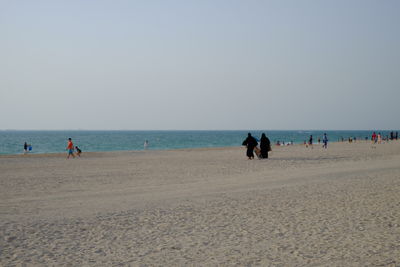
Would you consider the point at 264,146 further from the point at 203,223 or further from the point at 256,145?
the point at 203,223

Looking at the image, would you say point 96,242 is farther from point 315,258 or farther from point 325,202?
point 325,202

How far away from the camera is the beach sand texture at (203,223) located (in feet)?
19.6


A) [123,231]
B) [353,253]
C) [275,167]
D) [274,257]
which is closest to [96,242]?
[123,231]

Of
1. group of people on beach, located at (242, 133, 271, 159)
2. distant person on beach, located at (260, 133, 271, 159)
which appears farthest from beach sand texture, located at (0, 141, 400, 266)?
distant person on beach, located at (260, 133, 271, 159)

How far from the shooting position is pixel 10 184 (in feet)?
47.0

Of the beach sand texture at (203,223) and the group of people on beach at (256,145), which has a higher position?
the group of people on beach at (256,145)

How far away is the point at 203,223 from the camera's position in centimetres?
812

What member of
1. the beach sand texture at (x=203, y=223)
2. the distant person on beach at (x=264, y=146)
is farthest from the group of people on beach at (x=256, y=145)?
the beach sand texture at (x=203, y=223)

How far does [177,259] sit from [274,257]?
1.43m

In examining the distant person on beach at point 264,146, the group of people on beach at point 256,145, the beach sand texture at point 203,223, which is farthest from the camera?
the distant person on beach at point 264,146

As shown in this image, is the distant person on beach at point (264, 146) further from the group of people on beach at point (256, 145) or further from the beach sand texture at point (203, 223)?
the beach sand texture at point (203, 223)

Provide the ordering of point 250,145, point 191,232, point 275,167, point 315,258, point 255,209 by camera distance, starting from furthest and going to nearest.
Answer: point 250,145 < point 275,167 < point 255,209 < point 191,232 < point 315,258

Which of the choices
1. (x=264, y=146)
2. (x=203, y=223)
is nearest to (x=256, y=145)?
(x=264, y=146)

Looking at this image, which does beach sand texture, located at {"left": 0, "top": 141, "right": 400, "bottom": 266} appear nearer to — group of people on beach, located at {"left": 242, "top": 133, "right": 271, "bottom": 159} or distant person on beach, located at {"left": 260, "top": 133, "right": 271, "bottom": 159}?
group of people on beach, located at {"left": 242, "top": 133, "right": 271, "bottom": 159}
